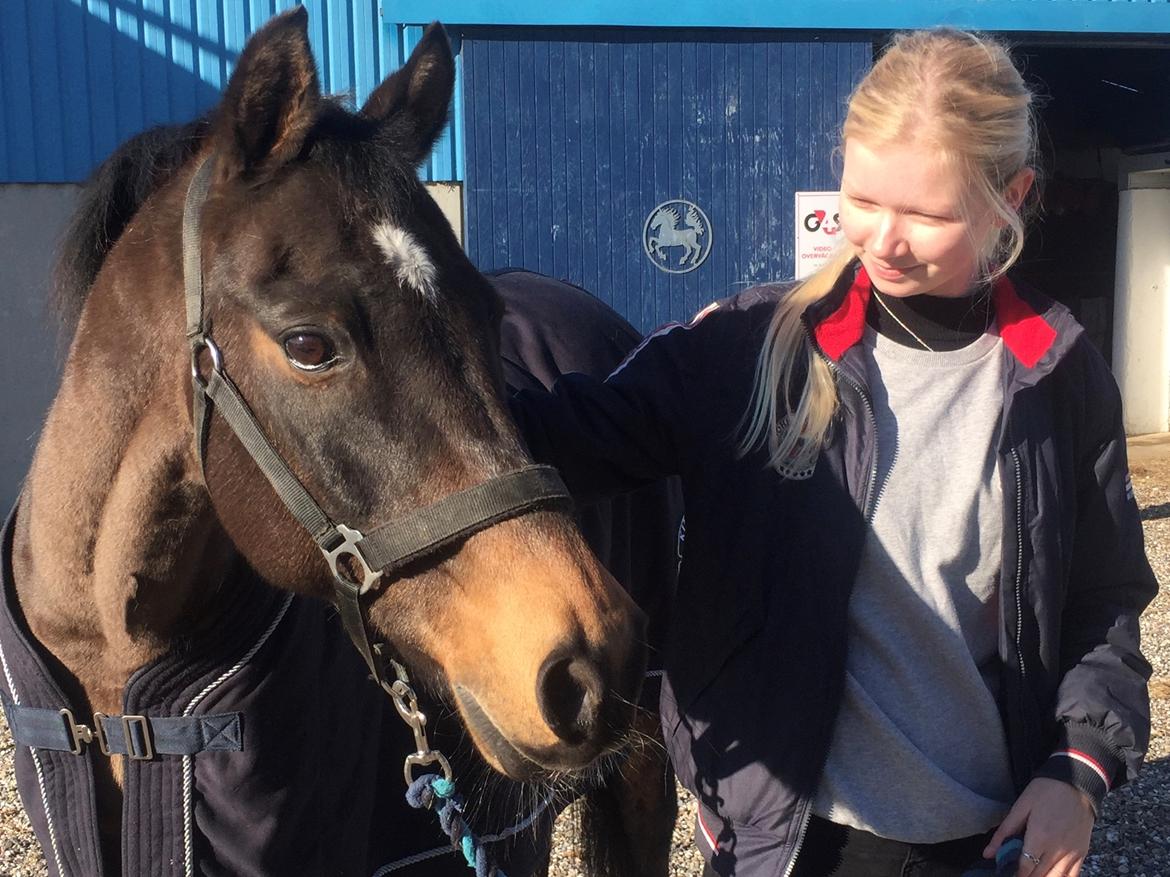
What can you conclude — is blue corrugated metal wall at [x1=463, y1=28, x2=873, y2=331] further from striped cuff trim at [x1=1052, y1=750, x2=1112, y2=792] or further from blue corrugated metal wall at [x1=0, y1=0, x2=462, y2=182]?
striped cuff trim at [x1=1052, y1=750, x2=1112, y2=792]

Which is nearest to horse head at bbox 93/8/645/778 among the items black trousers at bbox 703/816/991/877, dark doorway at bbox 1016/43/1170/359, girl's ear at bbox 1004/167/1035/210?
black trousers at bbox 703/816/991/877

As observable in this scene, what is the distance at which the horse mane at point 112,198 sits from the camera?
6.09ft

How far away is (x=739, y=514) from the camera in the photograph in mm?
1767

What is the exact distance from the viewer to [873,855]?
1.78 m

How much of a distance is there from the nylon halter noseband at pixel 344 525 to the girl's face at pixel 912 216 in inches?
→ 24.4

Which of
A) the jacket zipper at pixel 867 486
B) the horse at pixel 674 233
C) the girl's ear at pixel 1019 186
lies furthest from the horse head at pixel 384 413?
the horse at pixel 674 233

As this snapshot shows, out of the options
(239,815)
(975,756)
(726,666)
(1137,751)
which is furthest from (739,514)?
(239,815)

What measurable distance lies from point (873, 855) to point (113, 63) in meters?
7.85

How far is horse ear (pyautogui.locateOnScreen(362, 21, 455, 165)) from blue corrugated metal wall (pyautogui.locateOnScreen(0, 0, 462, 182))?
6.46m

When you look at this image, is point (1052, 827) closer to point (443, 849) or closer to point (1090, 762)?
point (1090, 762)

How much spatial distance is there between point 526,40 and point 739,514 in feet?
23.4

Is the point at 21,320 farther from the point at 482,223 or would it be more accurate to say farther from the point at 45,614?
the point at 45,614

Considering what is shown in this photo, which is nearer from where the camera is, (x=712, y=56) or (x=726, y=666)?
(x=726, y=666)

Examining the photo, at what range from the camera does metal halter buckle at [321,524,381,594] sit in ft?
5.00
